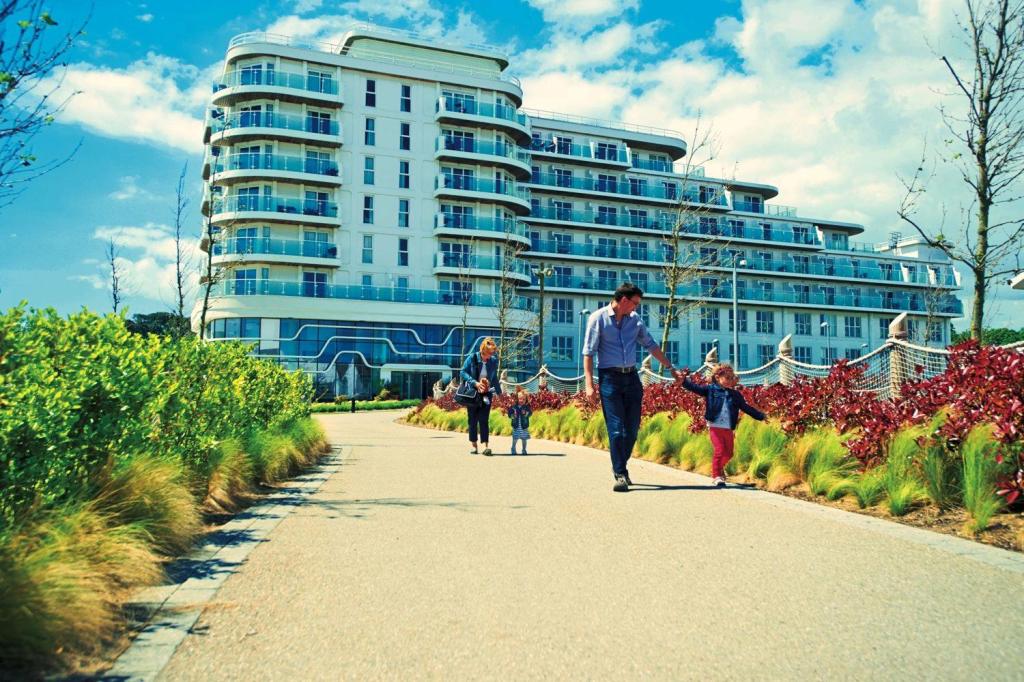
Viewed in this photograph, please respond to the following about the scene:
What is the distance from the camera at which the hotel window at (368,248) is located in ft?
191

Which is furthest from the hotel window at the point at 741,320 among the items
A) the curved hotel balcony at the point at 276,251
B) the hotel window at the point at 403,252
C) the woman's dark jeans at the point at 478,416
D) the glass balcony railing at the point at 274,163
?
the woman's dark jeans at the point at 478,416

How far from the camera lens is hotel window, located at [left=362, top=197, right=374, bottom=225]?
58.2 meters

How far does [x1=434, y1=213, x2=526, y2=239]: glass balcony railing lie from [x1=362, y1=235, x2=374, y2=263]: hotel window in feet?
15.3

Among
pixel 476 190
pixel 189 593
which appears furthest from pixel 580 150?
pixel 189 593

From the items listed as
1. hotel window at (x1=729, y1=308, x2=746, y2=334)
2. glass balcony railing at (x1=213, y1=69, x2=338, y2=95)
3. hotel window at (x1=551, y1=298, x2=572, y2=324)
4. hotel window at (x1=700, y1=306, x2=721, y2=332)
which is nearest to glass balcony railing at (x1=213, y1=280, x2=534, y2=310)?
hotel window at (x1=551, y1=298, x2=572, y2=324)

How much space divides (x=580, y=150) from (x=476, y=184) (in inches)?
503

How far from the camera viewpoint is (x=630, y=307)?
Result: 867cm

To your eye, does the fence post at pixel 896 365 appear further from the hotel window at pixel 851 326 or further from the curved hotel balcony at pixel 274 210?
the hotel window at pixel 851 326

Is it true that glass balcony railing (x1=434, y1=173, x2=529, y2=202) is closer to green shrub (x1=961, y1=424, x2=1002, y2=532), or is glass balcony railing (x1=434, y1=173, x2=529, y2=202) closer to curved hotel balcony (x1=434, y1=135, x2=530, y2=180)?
curved hotel balcony (x1=434, y1=135, x2=530, y2=180)

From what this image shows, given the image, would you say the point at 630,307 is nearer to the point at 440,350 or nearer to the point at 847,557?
the point at 847,557

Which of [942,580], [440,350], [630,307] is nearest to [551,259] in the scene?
[440,350]

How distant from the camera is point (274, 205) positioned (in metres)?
54.3

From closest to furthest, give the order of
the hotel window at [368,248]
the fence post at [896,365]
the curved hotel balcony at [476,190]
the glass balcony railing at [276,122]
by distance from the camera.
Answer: the fence post at [896,365] → the glass balcony railing at [276,122] → the hotel window at [368,248] → the curved hotel balcony at [476,190]

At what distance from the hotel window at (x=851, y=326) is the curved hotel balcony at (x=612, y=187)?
15.7 meters
